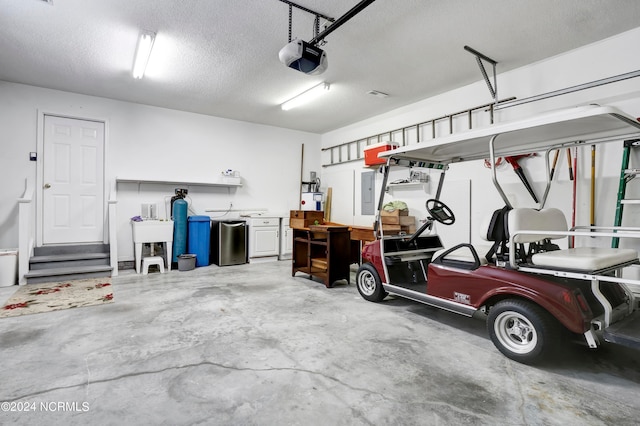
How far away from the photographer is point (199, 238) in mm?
6137

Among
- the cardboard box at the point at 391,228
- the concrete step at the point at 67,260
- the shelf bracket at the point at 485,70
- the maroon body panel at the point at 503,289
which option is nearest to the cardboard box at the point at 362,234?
the cardboard box at the point at 391,228

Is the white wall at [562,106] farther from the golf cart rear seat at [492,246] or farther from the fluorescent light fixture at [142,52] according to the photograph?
the fluorescent light fixture at [142,52]

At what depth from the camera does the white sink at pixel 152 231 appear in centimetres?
546

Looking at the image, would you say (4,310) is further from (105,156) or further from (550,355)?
(550,355)

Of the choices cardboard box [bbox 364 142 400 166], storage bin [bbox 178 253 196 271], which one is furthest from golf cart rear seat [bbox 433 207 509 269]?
storage bin [bbox 178 253 196 271]

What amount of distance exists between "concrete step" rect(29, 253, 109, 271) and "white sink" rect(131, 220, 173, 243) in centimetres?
62

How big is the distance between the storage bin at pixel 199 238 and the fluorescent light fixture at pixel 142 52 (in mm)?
2695

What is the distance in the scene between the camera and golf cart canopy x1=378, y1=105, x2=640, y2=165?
208cm

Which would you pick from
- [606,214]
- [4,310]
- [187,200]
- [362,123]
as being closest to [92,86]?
[187,200]

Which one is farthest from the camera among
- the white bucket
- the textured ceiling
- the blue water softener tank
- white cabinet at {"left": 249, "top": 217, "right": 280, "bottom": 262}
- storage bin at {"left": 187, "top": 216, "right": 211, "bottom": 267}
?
white cabinet at {"left": 249, "top": 217, "right": 280, "bottom": 262}

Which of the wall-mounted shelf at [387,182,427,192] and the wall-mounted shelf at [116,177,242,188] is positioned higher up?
the wall-mounted shelf at [116,177,242,188]

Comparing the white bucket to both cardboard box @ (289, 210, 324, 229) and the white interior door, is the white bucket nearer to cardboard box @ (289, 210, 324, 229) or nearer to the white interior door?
the white interior door

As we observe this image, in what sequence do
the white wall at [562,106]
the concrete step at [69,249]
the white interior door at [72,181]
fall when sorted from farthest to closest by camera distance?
the white interior door at [72,181]
the concrete step at [69,249]
the white wall at [562,106]

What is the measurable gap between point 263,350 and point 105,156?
5.31m
